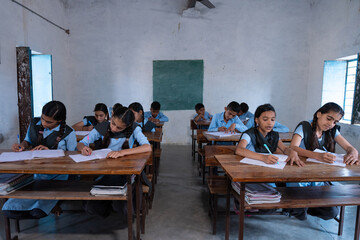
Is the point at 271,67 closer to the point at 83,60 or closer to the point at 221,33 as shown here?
the point at 221,33

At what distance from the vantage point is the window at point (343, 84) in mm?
4098

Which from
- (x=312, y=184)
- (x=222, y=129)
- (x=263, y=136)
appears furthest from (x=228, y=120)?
(x=312, y=184)

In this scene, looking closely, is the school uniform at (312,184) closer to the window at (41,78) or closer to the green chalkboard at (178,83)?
the green chalkboard at (178,83)

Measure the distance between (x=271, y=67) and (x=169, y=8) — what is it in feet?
9.07

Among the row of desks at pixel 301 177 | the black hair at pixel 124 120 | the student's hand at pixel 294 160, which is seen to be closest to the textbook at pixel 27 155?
the black hair at pixel 124 120

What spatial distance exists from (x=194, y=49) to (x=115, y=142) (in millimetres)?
4002

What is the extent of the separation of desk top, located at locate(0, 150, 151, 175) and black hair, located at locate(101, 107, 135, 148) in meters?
0.33

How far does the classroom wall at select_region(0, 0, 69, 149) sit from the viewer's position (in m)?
3.25

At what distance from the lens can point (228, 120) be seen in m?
3.31

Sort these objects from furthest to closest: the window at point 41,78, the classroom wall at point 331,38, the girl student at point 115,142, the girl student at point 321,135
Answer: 1. the window at point 41,78
2. the classroom wall at point 331,38
3. the girl student at point 321,135
4. the girl student at point 115,142

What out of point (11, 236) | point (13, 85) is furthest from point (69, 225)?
point (13, 85)

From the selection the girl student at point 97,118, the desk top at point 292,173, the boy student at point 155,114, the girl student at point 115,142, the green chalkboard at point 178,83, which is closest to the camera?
the desk top at point 292,173

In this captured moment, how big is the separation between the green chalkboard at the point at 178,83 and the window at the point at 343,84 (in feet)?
8.66

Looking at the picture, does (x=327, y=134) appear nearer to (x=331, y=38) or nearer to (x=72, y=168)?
(x=72, y=168)
